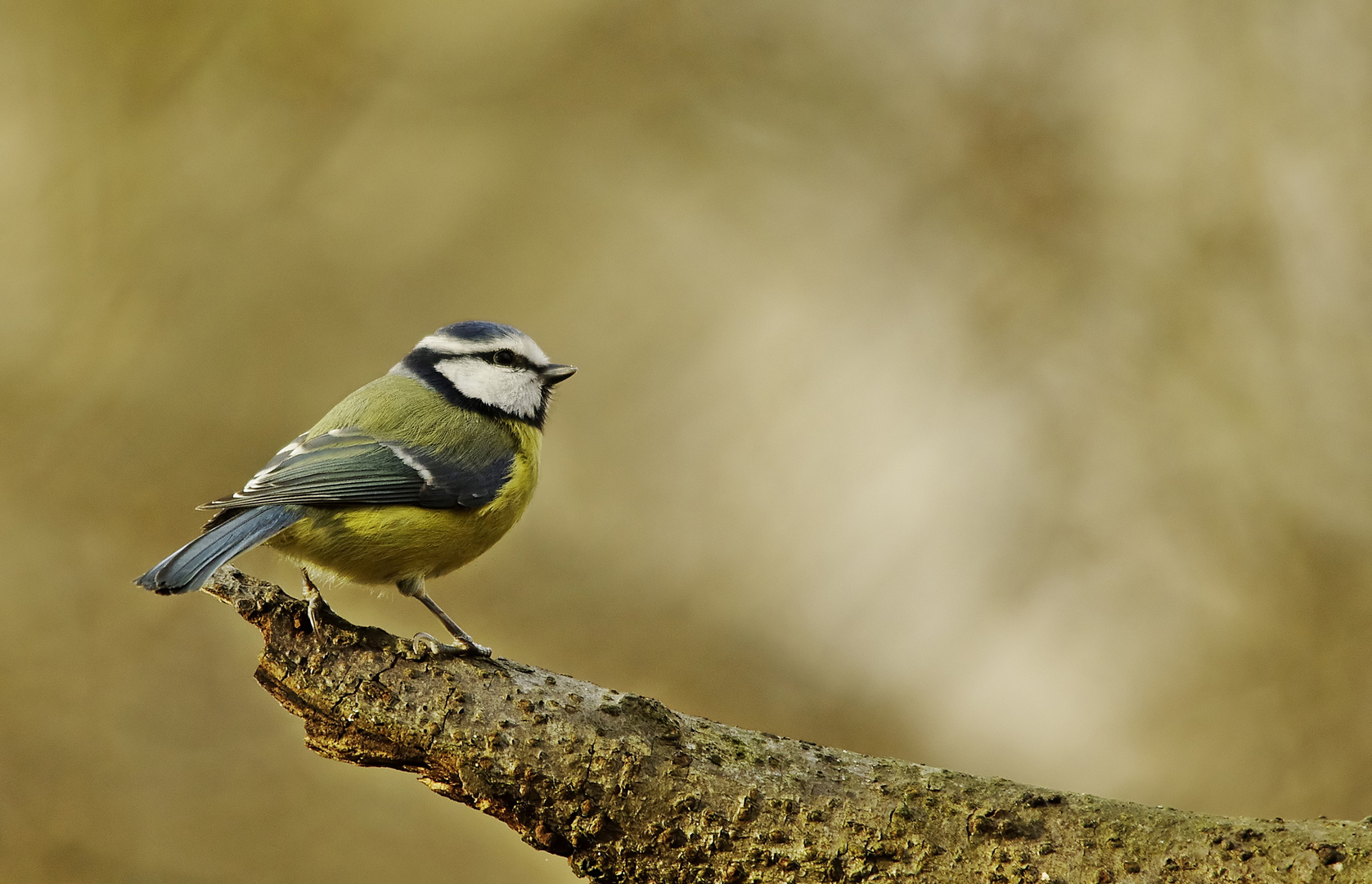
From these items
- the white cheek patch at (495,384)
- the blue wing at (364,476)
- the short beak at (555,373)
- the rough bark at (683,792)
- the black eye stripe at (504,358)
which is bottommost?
the rough bark at (683,792)

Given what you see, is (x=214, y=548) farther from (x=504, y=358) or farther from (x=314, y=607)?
(x=504, y=358)

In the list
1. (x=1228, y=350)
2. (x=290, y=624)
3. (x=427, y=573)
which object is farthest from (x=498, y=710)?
(x=1228, y=350)

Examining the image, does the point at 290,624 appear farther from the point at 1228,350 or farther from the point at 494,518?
the point at 1228,350

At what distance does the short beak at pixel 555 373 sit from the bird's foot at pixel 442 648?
616 mm

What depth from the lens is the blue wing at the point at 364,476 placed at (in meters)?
1.22

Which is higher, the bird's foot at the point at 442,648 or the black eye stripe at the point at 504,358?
the black eye stripe at the point at 504,358

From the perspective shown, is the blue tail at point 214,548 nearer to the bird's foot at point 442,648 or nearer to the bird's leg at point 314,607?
the bird's leg at point 314,607

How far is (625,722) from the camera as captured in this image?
40.8 inches

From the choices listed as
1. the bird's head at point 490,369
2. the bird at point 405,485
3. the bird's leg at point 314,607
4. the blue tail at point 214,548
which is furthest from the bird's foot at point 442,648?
the bird's head at point 490,369

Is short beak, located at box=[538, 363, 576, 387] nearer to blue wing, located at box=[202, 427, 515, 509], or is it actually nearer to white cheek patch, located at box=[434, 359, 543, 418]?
white cheek patch, located at box=[434, 359, 543, 418]

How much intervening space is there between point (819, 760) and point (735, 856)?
132 millimetres

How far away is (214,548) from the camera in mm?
1080

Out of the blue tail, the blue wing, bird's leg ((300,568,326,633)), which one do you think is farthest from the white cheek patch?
bird's leg ((300,568,326,633))

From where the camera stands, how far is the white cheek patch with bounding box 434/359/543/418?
1577 millimetres
